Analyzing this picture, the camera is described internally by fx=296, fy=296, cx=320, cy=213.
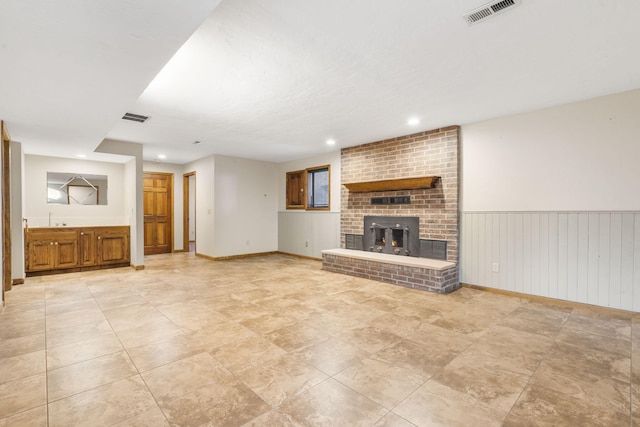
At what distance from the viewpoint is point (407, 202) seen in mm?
5070

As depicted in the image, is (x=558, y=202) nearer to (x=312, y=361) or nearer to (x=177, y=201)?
(x=312, y=361)

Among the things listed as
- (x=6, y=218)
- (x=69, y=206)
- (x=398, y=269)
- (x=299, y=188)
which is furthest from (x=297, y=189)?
(x=6, y=218)

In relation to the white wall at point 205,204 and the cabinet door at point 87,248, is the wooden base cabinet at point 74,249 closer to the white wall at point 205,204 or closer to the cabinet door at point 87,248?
the cabinet door at point 87,248

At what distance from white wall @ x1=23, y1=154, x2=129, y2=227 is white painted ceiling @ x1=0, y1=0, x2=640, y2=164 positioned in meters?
1.54

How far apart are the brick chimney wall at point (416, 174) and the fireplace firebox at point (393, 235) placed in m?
0.11

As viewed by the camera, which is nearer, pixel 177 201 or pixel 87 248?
pixel 87 248

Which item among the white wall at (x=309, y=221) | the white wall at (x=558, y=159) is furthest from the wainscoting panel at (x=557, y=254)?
the white wall at (x=309, y=221)

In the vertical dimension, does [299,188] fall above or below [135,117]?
below

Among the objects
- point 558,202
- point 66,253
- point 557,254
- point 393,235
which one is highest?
point 558,202

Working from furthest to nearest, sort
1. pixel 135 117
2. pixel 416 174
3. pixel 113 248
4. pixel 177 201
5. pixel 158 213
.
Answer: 1. pixel 177 201
2. pixel 158 213
3. pixel 113 248
4. pixel 416 174
5. pixel 135 117

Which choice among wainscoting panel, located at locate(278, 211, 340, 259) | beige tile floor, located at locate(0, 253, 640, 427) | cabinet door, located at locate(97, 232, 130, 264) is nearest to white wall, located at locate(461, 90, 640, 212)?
beige tile floor, located at locate(0, 253, 640, 427)

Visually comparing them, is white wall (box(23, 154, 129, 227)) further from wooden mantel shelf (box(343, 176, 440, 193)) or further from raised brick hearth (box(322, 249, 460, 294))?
wooden mantel shelf (box(343, 176, 440, 193))

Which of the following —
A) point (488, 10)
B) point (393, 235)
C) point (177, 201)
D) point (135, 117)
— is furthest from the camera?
point (177, 201)

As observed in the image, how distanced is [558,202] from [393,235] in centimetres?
236
